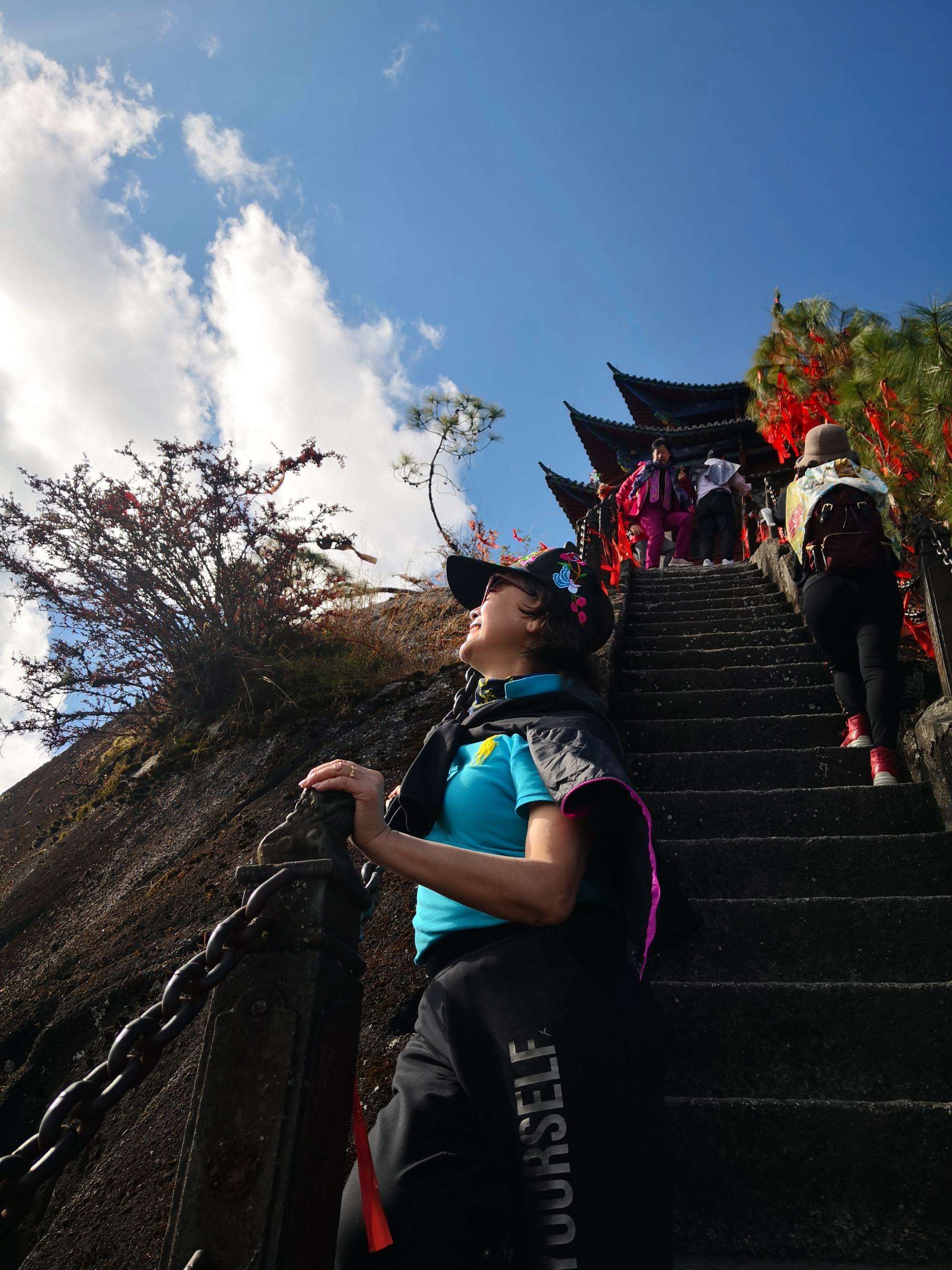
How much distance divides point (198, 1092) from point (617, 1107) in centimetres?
71

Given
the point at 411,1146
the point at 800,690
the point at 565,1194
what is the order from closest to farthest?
the point at 565,1194
the point at 411,1146
the point at 800,690

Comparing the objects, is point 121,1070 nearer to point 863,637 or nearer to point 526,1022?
point 526,1022

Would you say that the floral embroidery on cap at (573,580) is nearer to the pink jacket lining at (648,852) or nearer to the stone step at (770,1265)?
the pink jacket lining at (648,852)

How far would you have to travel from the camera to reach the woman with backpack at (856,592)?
3877 millimetres

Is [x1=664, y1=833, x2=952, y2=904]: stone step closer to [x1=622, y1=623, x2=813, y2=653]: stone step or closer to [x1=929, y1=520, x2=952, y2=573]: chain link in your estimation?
[x1=929, y1=520, x2=952, y2=573]: chain link

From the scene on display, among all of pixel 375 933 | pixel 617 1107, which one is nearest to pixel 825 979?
pixel 375 933

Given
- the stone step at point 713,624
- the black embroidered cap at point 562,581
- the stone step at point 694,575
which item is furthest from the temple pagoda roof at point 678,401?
the black embroidered cap at point 562,581

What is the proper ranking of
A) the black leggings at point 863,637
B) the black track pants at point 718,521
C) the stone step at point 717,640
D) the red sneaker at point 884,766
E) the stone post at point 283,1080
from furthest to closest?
1. the black track pants at point 718,521
2. the stone step at point 717,640
3. the black leggings at point 863,637
4. the red sneaker at point 884,766
5. the stone post at point 283,1080

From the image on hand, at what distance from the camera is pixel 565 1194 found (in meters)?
1.19

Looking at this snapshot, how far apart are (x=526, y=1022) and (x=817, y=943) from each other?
199 cm

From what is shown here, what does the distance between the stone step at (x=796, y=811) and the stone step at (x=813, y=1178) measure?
153cm

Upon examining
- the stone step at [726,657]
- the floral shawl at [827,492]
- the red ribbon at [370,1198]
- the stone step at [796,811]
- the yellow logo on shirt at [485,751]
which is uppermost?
the floral shawl at [827,492]

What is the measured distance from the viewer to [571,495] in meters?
19.8

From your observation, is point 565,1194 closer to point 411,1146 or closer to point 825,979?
point 411,1146
